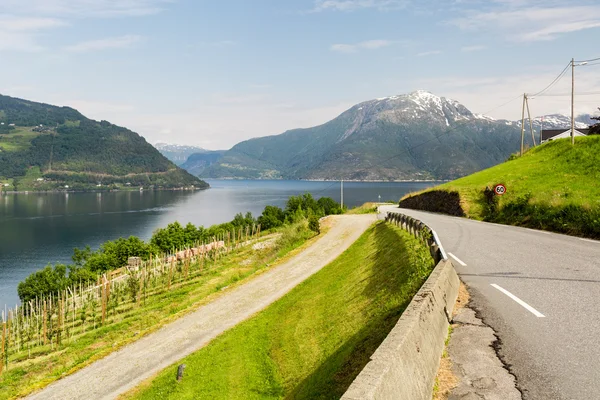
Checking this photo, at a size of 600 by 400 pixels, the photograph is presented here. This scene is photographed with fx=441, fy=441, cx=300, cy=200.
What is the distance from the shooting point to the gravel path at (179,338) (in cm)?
2262

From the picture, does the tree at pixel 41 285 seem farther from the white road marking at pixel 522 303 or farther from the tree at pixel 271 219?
the white road marking at pixel 522 303

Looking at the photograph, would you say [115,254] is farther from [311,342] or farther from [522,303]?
[522,303]

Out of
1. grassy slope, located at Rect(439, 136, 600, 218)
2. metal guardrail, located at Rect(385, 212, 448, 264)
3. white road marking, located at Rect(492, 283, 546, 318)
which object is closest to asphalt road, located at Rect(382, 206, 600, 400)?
white road marking, located at Rect(492, 283, 546, 318)

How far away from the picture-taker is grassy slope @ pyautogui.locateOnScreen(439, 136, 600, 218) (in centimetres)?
2989

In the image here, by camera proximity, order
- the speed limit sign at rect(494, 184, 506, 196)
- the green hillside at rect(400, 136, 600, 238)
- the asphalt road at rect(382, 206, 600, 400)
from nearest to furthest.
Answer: the asphalt road at rect(382, 206, 600, 400) < the green hillside at rect(400, 136, 600, 238) < the speed limit sign at rect(494, 184, 506, 196)

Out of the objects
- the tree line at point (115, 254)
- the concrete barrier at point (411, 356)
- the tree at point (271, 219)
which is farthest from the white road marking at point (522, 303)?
the tree at point (271, 219)

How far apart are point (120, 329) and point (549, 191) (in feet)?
111

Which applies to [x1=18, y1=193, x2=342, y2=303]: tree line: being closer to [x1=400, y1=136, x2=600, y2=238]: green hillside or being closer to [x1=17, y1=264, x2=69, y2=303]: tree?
[x1=17, y1=264, x2=69, y2=303]: tree

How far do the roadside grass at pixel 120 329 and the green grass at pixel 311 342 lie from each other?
781 cm

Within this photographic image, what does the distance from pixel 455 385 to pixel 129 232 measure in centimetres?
13885

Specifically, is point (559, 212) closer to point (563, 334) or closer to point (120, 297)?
point (563, 334)

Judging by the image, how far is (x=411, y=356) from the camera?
270 inches

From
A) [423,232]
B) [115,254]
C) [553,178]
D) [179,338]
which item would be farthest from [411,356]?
[115,254]

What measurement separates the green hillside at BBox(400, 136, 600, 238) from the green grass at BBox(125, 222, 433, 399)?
32.5ft
